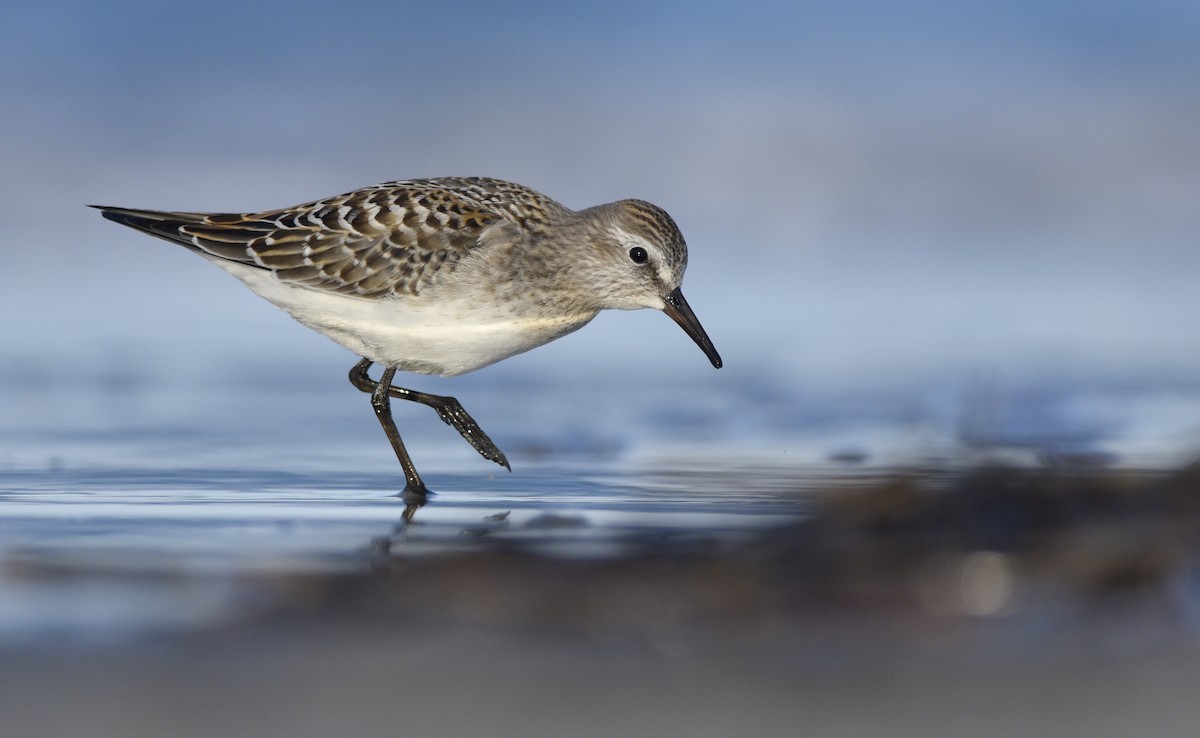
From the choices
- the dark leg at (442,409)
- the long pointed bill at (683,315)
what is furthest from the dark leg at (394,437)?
the long pointed bill at (683,315)

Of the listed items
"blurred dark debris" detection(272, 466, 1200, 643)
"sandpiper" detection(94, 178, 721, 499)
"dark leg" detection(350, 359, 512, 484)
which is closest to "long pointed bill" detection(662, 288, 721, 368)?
"sandpiper" detection(94, 178, 721, 499)

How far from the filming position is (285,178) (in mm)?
11680

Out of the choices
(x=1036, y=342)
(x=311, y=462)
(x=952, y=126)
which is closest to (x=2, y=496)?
(x=311, y=462)

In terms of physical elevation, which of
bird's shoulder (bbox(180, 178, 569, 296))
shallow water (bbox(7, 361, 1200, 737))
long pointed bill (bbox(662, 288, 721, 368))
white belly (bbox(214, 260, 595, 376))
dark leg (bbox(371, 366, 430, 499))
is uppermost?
bird's shoulder (bbox(180, 178, 569, 296))

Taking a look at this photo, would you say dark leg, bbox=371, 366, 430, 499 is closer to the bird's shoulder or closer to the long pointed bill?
the bird's shoulder

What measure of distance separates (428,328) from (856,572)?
2.82 m

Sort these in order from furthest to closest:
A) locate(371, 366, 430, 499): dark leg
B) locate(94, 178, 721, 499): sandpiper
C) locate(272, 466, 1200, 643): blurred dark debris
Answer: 1. locate(94, 178, 721, 499): sandpiper
2. locate(371, 366, 430, 499): dark leg
3. locate(272, 466, 1200, 643): blurred dark debris

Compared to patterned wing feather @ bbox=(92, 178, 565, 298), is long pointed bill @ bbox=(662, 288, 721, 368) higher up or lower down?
lower down

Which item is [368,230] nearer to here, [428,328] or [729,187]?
[428,328]

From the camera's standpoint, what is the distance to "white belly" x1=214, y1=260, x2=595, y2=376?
588 cm

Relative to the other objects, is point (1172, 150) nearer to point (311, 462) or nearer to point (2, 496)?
point (311, 462)

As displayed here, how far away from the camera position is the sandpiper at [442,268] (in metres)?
5.92

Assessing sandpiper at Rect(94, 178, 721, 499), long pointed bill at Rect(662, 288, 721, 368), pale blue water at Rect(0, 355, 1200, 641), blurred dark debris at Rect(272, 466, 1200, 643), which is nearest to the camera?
blurred dark debris at Rect(272, 466, 1200, 643)

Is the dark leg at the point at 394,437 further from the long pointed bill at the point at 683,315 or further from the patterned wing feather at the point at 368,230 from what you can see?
the long pointed bill at the point at 683,315
